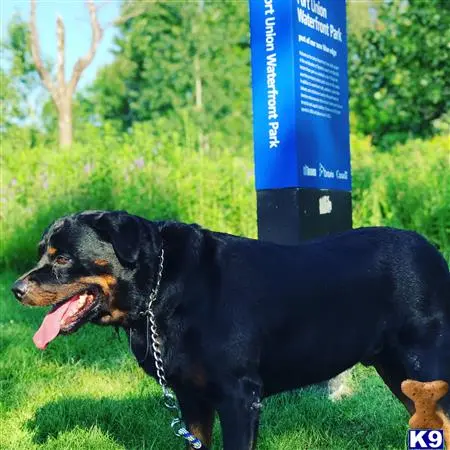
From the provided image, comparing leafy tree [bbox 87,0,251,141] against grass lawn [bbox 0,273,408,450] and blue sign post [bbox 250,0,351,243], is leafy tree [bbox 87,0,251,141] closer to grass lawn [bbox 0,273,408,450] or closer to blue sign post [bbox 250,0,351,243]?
grass lawn [bbox 0,273,408,450]

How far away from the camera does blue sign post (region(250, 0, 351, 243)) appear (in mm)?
4980

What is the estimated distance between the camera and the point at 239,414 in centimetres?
328

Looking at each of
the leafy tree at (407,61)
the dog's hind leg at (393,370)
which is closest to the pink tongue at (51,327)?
the dog's hind leg at (393,370)

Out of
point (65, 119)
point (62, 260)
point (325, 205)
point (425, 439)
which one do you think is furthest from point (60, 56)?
point (425, 439)

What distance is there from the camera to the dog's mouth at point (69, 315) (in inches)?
133

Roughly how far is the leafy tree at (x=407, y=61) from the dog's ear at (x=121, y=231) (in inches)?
463

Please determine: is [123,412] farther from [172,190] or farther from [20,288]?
[172,190]

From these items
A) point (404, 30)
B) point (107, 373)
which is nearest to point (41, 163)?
point (107, 373)

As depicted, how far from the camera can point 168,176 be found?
427 inches

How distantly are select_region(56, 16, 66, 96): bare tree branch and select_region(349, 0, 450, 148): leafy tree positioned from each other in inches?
452

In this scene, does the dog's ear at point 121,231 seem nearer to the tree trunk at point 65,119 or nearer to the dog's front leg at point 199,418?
the dog's front leg at point 199,418

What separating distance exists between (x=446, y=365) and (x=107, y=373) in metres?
2.81

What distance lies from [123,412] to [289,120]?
222 centimetres

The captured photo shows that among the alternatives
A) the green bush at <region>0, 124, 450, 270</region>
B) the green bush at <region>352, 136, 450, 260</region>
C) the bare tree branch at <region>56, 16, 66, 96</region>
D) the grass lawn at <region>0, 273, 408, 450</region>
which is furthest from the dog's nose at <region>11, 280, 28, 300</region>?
the bare tree branch at <region>56, 16, 66, 96</region>
